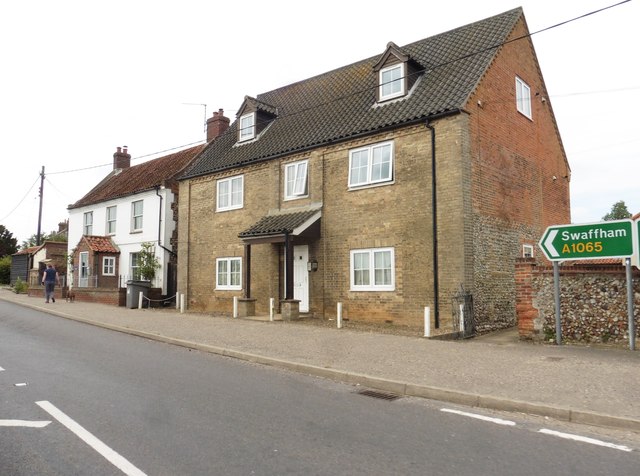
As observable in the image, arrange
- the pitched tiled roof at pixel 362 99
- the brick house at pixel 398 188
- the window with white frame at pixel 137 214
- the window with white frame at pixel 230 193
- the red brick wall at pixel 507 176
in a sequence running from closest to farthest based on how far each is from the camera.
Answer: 1. the brick house at pixel 398 188
2. the red brick wall at pixel 507 176
3. the pitched tiled roof at pixel 362 99
4. the window with white frame at pixel 230 193
5. the window with white frame at pixel 137 214

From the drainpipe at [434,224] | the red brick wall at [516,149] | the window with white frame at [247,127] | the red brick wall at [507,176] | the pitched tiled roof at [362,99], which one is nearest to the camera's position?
the drainpipe at [434,224]

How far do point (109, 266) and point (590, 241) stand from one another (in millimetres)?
23224

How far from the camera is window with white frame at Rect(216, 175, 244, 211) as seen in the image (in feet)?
64.5

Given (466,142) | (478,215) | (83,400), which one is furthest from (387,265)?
(83,400)

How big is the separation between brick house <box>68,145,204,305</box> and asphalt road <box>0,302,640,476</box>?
638 inches

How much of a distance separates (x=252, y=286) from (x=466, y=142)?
9.30m

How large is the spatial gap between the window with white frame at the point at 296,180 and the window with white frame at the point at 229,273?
3.59 meters

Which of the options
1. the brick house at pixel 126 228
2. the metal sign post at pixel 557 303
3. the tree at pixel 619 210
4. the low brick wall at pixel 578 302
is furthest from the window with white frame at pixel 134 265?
the tree at pixel 619 210

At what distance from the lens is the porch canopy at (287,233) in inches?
616

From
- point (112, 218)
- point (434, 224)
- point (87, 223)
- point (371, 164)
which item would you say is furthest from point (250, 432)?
point (87, 223)

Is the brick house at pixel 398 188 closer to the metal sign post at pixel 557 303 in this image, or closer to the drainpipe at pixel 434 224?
the drainpipe at pixel 434 224

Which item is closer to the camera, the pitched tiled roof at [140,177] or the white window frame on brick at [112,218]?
the pitched tiled roof at [140,177]

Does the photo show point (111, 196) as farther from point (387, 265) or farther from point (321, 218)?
point (387, 265)

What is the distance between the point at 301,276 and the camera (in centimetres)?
1720
